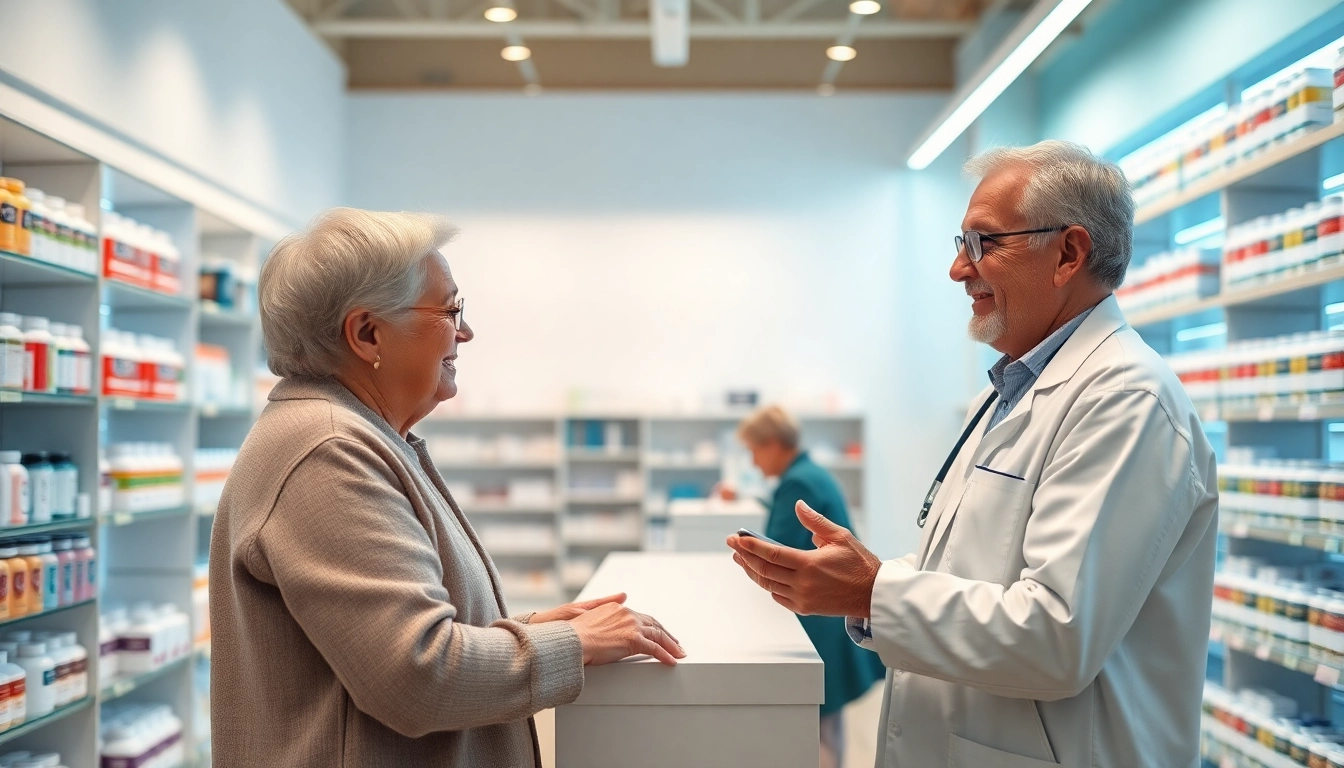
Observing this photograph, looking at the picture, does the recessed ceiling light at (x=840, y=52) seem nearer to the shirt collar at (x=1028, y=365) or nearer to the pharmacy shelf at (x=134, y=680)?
the pharmacy shelf at (x=134, y=680)

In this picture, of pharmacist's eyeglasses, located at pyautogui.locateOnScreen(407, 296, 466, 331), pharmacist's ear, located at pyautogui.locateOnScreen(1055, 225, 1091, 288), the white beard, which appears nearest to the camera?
pharmacist's eyeglasses, located at pyautogui.locateOnScreen(407, 296, 466, 331)

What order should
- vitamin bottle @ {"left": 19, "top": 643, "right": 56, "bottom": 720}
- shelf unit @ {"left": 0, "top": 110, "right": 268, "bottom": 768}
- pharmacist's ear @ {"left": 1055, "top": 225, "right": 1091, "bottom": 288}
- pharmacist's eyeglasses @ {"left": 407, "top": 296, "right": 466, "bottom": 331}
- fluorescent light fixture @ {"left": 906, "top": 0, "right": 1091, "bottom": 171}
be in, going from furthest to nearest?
fluorescent light fixture @ {"left": 906, "top": 0, "right": 1091, "bottom": 171}, shelf unit @ {"left": 0, "top": 110, "right": 268, "bottom": 768}, vitamin bottle @ {"left": 19, "top": 643, "right": 56, "bottom": 720}, pharmacist's ear @ {"left": 1055, "top": 225, "right": 1091, "bottom": 288}, pharmacist's eyeglasses @ {"left": 407, "top": 296, "right": 466, "bottom": 331}

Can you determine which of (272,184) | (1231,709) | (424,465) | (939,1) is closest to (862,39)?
(939,1)

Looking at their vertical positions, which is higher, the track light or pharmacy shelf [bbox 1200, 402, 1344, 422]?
the track light

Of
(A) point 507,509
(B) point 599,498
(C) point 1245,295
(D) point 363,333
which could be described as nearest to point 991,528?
(D) point 363,333

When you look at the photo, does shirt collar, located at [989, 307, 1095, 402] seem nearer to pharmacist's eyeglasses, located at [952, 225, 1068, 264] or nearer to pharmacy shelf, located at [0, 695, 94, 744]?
pharmacist's eyeglasses, located at [952, 225, 1068, 264]

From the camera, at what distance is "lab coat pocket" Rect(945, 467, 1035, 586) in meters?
1.70

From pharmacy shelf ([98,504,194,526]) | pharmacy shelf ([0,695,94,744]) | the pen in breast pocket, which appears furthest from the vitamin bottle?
the pen in breast pocket

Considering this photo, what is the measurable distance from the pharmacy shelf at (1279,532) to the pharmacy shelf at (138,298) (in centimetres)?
467

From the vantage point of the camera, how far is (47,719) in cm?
364

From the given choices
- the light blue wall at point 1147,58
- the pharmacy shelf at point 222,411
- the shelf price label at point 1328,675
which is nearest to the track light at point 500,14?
the pharmacy shelf at point 222,411

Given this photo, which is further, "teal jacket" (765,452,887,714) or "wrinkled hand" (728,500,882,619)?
"teal jacket" (765,452,887,714)

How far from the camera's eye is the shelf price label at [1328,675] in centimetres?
336

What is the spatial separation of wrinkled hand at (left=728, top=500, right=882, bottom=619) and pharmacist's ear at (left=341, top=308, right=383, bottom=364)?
671 millimetres
